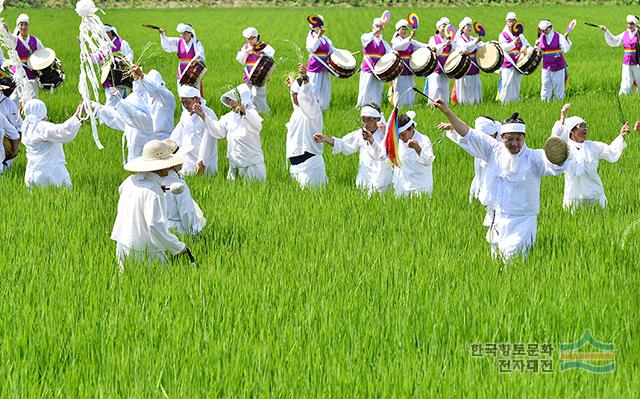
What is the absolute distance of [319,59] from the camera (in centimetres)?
1714

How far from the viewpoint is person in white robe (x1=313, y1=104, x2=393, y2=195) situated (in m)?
9.55

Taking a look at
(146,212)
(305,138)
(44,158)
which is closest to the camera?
(146,212)

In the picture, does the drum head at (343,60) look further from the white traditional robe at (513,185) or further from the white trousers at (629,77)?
the white traditional robe at (513,185)

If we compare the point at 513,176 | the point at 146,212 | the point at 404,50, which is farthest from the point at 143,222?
the point at 404,50

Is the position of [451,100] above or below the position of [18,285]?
above

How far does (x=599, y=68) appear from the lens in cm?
2241

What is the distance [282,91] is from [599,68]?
8349 millimetres

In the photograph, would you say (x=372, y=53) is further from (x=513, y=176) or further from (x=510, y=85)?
(x=513, y=176)

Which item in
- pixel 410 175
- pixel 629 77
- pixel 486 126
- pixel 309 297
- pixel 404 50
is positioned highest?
pixel 404 50

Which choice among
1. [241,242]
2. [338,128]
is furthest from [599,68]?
[241,242]

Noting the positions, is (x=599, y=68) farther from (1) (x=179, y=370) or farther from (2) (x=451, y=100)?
(1) (x=179, y=370)

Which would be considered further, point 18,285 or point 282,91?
point 282,91

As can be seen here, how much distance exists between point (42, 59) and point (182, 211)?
8051 millimetres

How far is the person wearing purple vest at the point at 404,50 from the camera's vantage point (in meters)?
17.4
